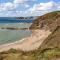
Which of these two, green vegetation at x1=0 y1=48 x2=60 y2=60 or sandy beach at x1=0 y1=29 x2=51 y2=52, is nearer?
green vegetation at x1=0 y1=48 x2=60 y2=60

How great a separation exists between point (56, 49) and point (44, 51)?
62 cm

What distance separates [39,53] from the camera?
1241 centimetres

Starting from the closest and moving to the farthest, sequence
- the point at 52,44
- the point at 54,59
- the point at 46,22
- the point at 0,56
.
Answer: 1. the point at 54,59
2. the point at 0,56
3. the point at 52,44
4. the point at 46,22

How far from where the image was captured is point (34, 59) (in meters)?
12.0

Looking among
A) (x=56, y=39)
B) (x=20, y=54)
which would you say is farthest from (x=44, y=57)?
(x=56, y=39)

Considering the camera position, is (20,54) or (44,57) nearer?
(44,57)

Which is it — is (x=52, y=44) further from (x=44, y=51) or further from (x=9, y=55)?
(x=9, y=55)

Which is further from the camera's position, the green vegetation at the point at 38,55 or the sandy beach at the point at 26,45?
the sandy beach at the point at 26,45

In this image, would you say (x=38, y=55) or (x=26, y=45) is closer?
(x=38, y=55)

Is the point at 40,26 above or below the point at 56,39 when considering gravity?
below

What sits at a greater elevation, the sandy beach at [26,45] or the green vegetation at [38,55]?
the green vegetation at [38,55]

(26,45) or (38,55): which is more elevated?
(38,55)

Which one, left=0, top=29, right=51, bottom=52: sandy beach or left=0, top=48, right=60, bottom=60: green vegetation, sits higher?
left=0, top=48, right=60, bottom=60: green vegetation

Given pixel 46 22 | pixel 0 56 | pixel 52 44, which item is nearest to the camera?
pixel 0 56
